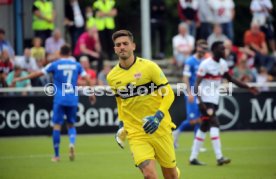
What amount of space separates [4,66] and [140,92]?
1204cm

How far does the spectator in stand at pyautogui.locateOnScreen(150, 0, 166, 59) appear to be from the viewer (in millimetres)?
25578

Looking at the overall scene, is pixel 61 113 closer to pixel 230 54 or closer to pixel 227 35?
pixel 230 54

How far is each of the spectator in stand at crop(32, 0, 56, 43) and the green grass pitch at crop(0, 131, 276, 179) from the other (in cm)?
416

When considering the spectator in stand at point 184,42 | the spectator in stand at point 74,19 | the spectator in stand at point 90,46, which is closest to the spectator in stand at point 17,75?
the spectator in stand at point 90,46

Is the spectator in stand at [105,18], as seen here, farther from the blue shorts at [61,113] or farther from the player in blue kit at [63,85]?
the blue shorts at [61,113]

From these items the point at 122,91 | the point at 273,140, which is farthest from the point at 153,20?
the point at 122,91

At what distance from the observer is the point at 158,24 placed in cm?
2594

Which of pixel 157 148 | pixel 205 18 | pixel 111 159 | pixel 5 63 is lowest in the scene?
pixel 111 159

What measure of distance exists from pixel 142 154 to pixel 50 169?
5269 mm

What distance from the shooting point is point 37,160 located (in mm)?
17203

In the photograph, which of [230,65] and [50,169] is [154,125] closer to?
[50,169]

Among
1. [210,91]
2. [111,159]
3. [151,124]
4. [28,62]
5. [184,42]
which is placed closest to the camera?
[151,124]

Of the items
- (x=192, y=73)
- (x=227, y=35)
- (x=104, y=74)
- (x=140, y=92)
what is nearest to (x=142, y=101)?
(x=140, y=92)

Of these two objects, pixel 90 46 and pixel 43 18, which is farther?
pixel 43 18
